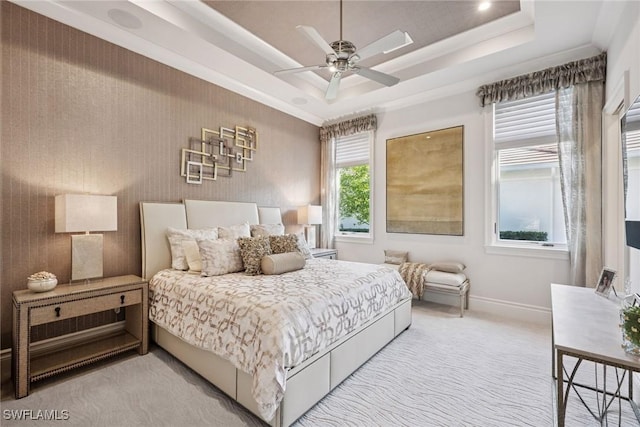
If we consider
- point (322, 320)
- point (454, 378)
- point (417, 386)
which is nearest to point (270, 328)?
point (322, 320)

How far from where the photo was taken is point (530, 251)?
3.45 metres

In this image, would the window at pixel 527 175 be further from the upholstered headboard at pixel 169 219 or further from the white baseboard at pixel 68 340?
the white baseboard at pixel 68 340

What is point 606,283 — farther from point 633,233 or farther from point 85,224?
point 85,224

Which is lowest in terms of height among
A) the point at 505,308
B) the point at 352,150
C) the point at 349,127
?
the point at 505,308

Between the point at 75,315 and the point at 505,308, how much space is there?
4478mm

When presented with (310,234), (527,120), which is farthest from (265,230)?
(527,120)

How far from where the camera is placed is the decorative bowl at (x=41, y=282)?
216cm

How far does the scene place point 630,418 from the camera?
5.87 feet

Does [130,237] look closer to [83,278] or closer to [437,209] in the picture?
[83,278]

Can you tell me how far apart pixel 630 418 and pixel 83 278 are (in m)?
4.13

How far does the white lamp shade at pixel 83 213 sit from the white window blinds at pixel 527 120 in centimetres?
445

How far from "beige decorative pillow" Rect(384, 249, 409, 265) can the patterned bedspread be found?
1.39m

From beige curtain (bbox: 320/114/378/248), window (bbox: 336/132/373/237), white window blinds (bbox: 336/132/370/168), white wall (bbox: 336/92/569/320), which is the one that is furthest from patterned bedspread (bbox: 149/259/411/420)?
white window blinds (bbox: 336/132/370/168)

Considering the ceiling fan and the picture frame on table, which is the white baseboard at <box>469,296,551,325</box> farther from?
the ceiling fan
